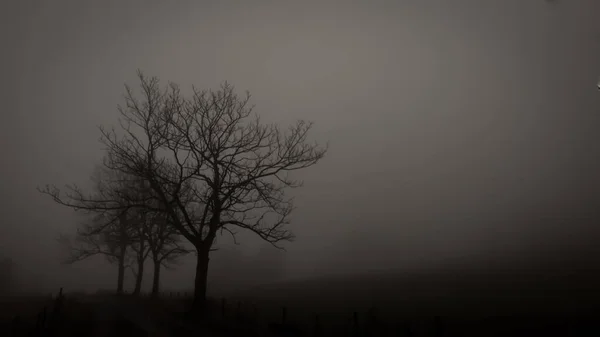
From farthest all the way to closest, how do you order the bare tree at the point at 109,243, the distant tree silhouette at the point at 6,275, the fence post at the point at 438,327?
the distant tree silhouette at the point at 6,275, the bare tree at the point at 109,243, the fence post at the point at 438,327

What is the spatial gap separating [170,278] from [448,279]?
95223mm

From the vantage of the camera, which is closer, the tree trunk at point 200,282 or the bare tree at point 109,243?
the tree trunk at point 200,282

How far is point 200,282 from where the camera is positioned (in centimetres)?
1541

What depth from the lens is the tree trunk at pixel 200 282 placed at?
14938mm

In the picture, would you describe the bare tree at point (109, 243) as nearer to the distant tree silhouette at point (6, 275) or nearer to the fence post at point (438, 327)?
the fence post at point (438, 327)

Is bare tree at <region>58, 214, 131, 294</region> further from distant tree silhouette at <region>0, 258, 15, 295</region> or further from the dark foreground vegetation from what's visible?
distant tree silhouette at <region>0, 258, 15, 295</region>

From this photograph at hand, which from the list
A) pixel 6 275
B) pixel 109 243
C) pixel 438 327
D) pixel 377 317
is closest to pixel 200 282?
pixel 377 317

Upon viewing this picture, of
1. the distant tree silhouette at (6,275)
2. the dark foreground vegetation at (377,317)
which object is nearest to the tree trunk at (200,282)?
the dark foreground vegetation at (377,317)

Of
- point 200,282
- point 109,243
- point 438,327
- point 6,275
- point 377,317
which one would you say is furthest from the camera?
point 6,275

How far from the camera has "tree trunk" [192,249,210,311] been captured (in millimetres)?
14938

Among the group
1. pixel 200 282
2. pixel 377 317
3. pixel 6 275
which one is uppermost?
pixel 6 275

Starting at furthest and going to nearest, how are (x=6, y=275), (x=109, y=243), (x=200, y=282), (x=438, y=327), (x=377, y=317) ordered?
(x=6, y=275) → (x=109, y=243) → (x=200, y=282) → (x=377, y=317) → (x=438, y=327)

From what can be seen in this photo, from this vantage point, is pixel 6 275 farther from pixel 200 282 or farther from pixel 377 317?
pixel 377 317

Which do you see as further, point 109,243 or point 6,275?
point 6,275
